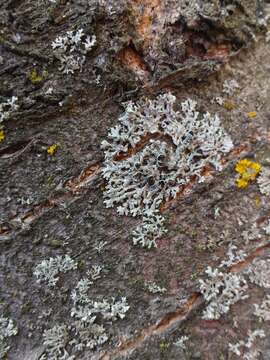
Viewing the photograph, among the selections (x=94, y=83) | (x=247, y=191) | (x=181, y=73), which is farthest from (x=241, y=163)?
(x=94, y=83)

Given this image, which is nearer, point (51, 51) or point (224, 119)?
point (51, 51)

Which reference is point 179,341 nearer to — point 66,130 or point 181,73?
point 66,130

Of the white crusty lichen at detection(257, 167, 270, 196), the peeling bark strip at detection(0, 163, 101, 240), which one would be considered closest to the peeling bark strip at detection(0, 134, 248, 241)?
the peeling bark strip at detection(0, 163, 101, 240)

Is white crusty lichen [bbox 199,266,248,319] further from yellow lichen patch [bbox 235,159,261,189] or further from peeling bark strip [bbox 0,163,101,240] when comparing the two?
peeling bark strip [bbox 0,163,101,240]

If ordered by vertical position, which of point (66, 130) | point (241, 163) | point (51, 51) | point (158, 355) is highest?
point (51, 51)

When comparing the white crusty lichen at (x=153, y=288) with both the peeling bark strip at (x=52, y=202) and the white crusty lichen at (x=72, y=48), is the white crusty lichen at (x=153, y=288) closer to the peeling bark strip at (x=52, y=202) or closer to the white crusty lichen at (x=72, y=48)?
the peeling bark strip at (x=52, y=202)

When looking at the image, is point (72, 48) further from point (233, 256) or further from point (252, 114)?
point (233, 256)
